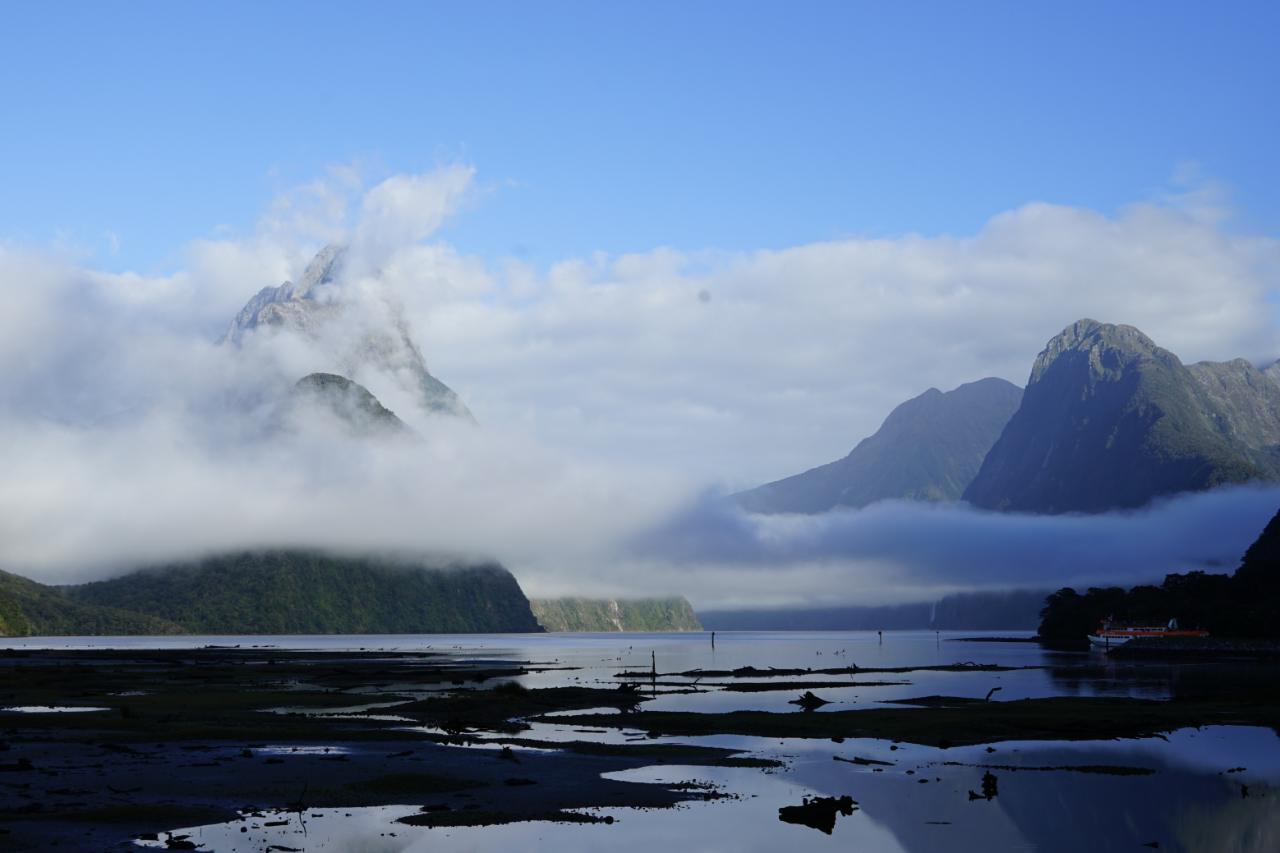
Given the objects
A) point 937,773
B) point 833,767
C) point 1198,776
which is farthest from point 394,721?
point 1198,776

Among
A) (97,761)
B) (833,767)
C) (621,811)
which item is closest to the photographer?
(621,811)

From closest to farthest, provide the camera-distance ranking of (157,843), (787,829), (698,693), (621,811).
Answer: (157,843), (787,829), (621,811), (698,693)

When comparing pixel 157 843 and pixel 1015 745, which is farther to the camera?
pixel 1015 745

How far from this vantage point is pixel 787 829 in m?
37.8

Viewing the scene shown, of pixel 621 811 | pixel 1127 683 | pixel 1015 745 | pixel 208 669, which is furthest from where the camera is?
pixel 208 669

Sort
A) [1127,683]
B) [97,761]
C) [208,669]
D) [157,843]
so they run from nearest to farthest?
[157,843]
[97,761]
[1127,683]
[208,669]

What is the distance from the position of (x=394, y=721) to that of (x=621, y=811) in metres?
32.4

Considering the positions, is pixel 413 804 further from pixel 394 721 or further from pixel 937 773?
pixel 394 721

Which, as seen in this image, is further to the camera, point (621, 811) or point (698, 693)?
point (698, 693)

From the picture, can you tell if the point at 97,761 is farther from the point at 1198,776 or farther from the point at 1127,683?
the point at 1127,683

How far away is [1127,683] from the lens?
115 meters

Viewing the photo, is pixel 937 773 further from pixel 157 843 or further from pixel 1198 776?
pixel 157 843

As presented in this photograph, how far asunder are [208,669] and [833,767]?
10322 cm

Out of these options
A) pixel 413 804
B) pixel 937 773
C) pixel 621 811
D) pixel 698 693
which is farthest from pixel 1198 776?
pixel 698 693
